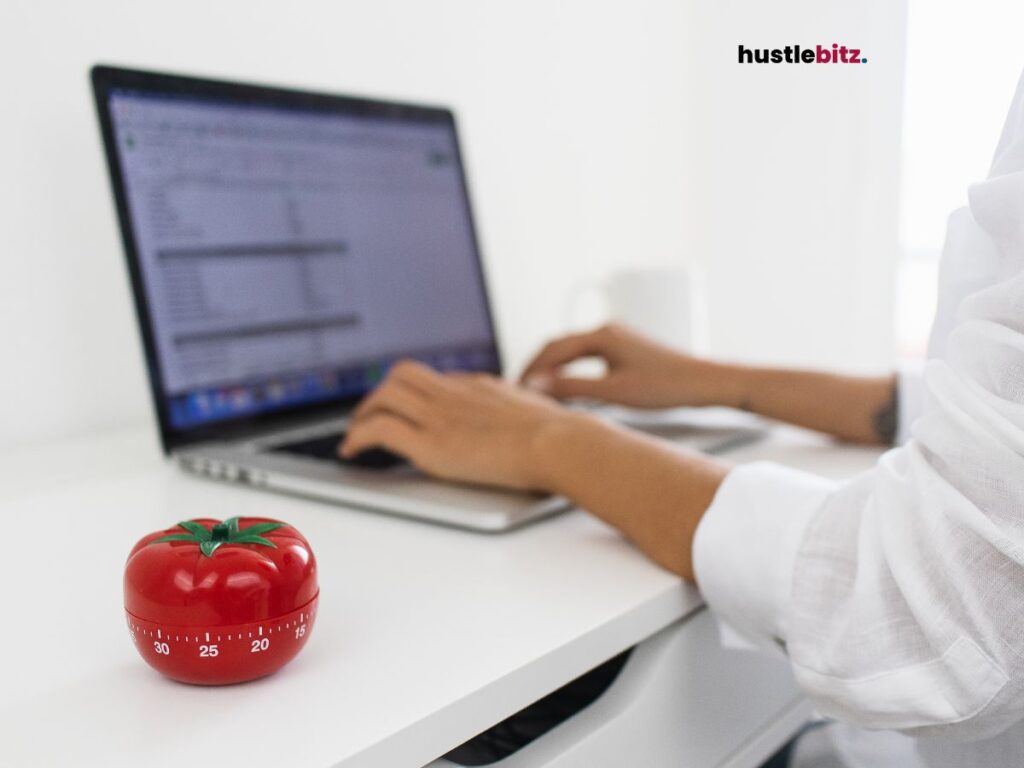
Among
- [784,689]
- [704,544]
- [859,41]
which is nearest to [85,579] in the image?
[704,544]

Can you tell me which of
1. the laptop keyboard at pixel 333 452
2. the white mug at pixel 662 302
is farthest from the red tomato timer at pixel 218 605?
the white mug at pixel 662 302

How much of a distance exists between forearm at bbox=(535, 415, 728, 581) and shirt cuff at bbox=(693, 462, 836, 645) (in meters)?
0.02

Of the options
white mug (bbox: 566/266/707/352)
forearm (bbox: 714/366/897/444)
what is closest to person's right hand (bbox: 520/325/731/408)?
forearm (bbox: 714/366/897/444)

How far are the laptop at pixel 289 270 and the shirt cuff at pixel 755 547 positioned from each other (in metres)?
0.13

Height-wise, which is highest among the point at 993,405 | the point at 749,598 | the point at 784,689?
the point at 993,405

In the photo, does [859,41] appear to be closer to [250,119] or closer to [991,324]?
[250,119]

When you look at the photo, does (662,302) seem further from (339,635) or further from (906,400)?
(339,635)

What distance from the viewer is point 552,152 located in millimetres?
1378

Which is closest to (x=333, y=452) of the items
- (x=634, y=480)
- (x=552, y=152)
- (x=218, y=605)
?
(x=634, y=480)

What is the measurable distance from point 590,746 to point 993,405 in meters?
0.25

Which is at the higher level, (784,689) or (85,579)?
(85,579)

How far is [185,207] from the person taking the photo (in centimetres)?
79

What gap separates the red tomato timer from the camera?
38 cm

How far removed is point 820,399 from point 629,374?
0.19 metres
